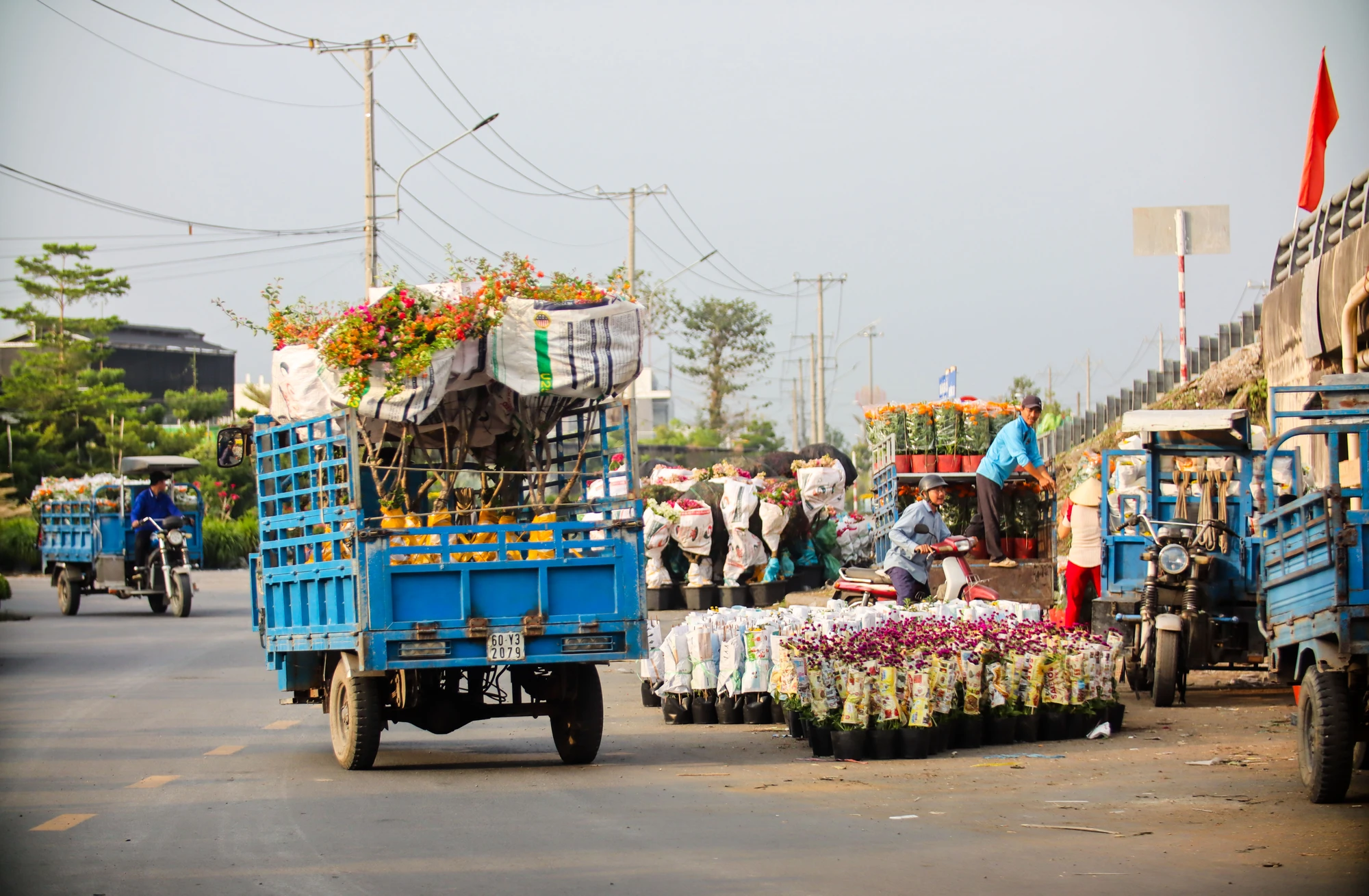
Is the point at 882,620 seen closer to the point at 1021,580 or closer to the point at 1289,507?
the point at 1289,507

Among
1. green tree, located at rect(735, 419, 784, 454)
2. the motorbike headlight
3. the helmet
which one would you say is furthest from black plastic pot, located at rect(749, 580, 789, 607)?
green tree, located at rect(735, 419, 784, 454)

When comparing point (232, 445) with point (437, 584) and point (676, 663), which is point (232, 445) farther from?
point (676, 663)

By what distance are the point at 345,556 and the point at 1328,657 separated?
240 inches

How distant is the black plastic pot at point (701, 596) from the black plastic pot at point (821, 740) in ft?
33.2

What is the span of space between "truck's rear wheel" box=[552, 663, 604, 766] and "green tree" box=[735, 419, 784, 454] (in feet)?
183

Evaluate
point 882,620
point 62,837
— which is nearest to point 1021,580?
point 882,620

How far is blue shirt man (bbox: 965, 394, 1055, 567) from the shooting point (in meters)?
15.2

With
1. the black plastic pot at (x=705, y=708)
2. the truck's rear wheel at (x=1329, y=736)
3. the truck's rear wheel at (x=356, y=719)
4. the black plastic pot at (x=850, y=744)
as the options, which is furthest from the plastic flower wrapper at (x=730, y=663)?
the truck's rear wheel at (x=1329, y=736)

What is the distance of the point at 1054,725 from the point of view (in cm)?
1102

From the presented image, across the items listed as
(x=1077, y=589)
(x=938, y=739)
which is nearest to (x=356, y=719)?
(x=938, y=739)

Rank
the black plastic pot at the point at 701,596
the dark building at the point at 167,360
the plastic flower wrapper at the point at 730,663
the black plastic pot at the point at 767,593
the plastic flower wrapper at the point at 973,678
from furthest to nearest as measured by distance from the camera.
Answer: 1. the dark building at the point at 167,360
2. the black plastic pot at the point at 701,596
3. the black plastic pot at the point at 767,593
4. the plastic flower wrapper at the point at 730,663
5. the plastic flower wrapper at the point at 973,678

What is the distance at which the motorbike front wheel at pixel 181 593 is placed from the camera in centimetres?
2398

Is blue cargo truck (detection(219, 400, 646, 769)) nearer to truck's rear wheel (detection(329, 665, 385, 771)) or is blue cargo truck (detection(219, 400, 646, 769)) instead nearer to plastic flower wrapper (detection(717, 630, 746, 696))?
truck's rear wheel (detection(329, 665, 385, 771))

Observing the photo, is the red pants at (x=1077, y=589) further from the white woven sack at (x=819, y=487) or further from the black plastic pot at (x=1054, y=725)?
the white woven sack at (x=819, y=487)
